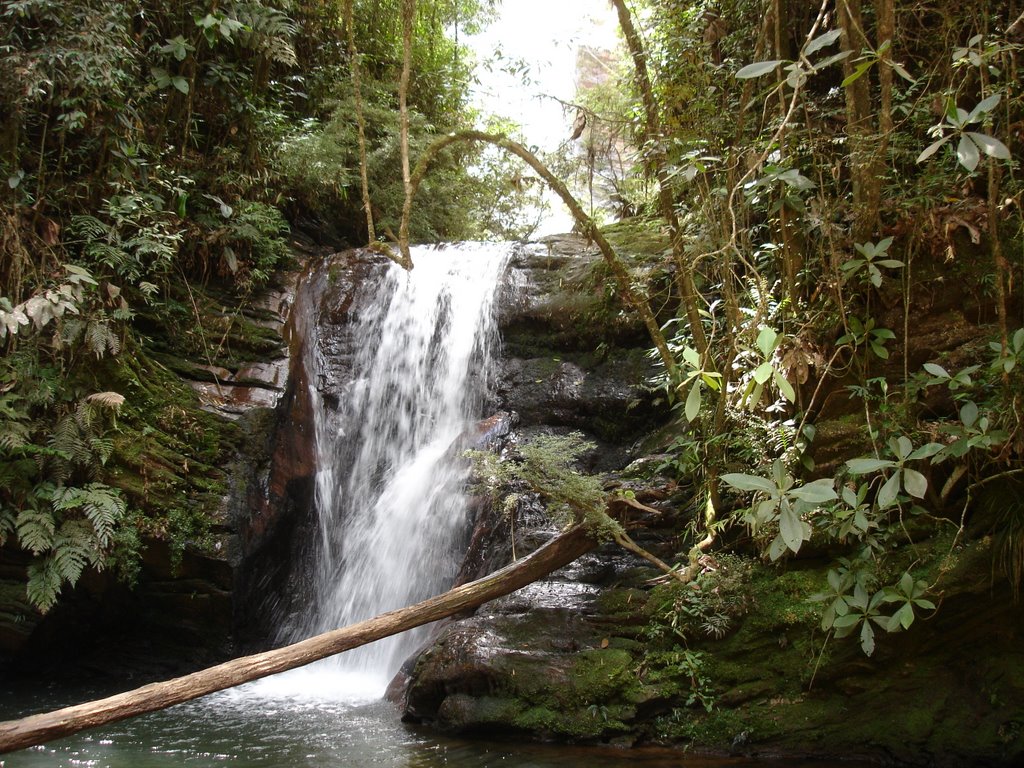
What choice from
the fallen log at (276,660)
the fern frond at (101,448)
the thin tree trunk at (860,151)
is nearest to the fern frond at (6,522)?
the fern frond at (101,448)

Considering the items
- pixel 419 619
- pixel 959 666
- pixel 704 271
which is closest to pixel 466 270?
pixel 704 271

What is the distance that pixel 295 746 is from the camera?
4285 mm

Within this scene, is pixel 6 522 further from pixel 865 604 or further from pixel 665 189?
pixel 865 604

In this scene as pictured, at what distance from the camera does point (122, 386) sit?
621 cm

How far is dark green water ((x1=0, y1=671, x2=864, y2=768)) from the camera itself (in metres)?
3.92

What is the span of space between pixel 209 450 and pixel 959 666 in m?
5.76

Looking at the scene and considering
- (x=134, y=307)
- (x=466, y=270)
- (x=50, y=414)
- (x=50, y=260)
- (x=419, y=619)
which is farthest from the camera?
(x=466, y=270)

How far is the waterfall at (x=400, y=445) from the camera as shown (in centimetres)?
606

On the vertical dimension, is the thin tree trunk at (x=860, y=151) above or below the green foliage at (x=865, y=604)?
above

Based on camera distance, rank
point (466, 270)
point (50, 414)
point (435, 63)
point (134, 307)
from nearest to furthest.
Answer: point (50, 414), point (134, 307), point (466, 270), point (435, 63)

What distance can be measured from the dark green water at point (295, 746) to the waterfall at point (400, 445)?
91 cm

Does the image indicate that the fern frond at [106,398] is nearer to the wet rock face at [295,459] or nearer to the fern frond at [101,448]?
the fern frond at [101,448]

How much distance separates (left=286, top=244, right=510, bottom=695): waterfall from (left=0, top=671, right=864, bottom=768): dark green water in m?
0.91

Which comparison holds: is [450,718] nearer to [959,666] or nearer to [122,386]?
[959,666]
